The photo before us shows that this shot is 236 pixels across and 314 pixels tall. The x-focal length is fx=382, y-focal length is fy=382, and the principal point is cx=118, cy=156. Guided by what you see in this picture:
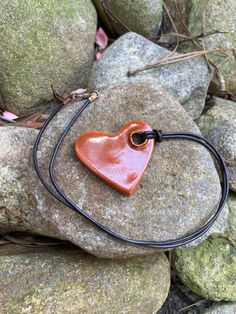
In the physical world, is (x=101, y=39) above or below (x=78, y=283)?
above

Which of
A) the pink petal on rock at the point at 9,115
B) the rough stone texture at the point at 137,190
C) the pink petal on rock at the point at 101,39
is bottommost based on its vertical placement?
the rough stone texture at the point at 137,190

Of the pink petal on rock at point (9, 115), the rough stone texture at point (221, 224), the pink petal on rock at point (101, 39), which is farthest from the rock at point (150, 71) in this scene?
the rough stone texture at point (221, 224)

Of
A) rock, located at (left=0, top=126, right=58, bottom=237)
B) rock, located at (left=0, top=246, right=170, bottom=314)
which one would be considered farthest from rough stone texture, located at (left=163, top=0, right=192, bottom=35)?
rock, located at (left=0, top=246, right=170, bottom=314)

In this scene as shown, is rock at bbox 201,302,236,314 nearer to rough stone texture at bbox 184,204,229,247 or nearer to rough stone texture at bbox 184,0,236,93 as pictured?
rough stone texture at bbox 184,204,229,247

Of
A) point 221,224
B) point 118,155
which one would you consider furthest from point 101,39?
point 221,224

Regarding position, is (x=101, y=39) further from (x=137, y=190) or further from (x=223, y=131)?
(x=137, y=190)

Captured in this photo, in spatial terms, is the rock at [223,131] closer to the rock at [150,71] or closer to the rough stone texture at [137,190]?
the rock at [150,71]
